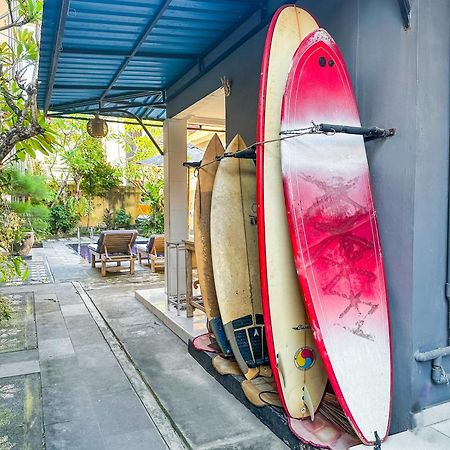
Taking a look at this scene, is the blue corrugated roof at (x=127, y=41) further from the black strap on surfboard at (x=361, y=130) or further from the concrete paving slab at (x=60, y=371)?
the concrete paving slab at (x=60, y=371)

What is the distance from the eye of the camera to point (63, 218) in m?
17.9

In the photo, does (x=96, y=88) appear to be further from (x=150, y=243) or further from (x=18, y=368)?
(x=150, y=243)

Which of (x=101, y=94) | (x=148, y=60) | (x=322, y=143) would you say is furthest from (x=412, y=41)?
(x=101, y=94)

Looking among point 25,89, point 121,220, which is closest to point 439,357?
point 25,89

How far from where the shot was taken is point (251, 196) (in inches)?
136

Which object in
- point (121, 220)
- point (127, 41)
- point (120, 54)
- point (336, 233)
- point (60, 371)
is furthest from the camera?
point (121, 220)

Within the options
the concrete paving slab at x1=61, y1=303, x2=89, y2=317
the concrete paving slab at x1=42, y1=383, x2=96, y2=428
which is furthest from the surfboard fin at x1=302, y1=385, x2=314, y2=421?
the concrete paving slab at x1=61, y1=303, x2=89, y2=317

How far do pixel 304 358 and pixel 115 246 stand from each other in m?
7.36

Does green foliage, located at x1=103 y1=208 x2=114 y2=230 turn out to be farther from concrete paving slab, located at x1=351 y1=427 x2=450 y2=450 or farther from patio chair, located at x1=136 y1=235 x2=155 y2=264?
concrete paving slab, located at x1=351 y1=427 x2=450 y2=450

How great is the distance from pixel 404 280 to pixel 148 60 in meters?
3.94

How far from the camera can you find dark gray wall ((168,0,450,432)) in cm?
235

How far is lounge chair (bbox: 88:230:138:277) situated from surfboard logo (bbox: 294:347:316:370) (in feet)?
22.7

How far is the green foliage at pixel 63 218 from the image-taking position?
17797mm

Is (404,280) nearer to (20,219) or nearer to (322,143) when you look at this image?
(322,143)
